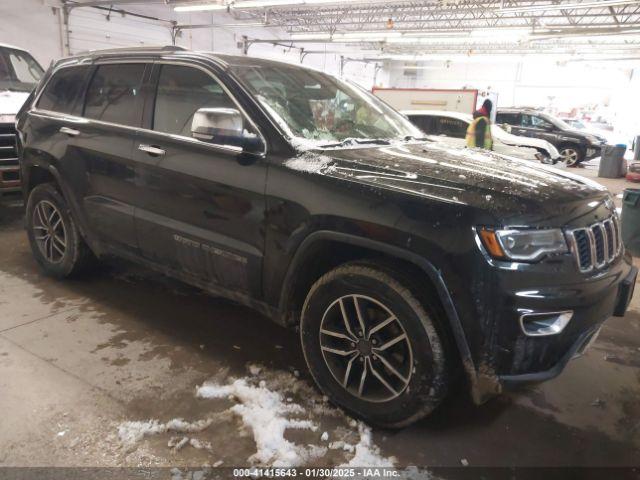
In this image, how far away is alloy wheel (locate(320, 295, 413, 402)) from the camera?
220 centimetres

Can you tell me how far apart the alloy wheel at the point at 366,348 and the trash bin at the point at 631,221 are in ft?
15.4

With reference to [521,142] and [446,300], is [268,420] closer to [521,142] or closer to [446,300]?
[446,300]

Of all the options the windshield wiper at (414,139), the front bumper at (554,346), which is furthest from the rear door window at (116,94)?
the front bumper at (554,346)

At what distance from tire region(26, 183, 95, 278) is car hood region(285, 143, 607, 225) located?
2.25 m

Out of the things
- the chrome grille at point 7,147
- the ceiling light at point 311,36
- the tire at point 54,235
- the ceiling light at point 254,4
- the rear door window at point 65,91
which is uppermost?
the ceiling light at point 311,36

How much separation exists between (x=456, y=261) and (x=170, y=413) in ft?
5.23

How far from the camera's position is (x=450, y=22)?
58.0 feet

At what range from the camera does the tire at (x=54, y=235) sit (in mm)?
3691

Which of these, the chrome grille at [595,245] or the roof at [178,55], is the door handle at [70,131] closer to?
the roof at [178,55]

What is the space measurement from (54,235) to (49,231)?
0.21 feet

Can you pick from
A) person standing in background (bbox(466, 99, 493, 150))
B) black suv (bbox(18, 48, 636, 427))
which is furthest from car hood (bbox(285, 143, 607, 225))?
person standing in background (bbox(466, 99, 493, 150))

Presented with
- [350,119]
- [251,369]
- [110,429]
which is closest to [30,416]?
[110,429]

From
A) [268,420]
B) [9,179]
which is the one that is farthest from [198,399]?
[9,179]

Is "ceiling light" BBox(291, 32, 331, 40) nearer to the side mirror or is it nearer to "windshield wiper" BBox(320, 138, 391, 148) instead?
"windshield wiper" BBox(320, 138, 391, 148)
